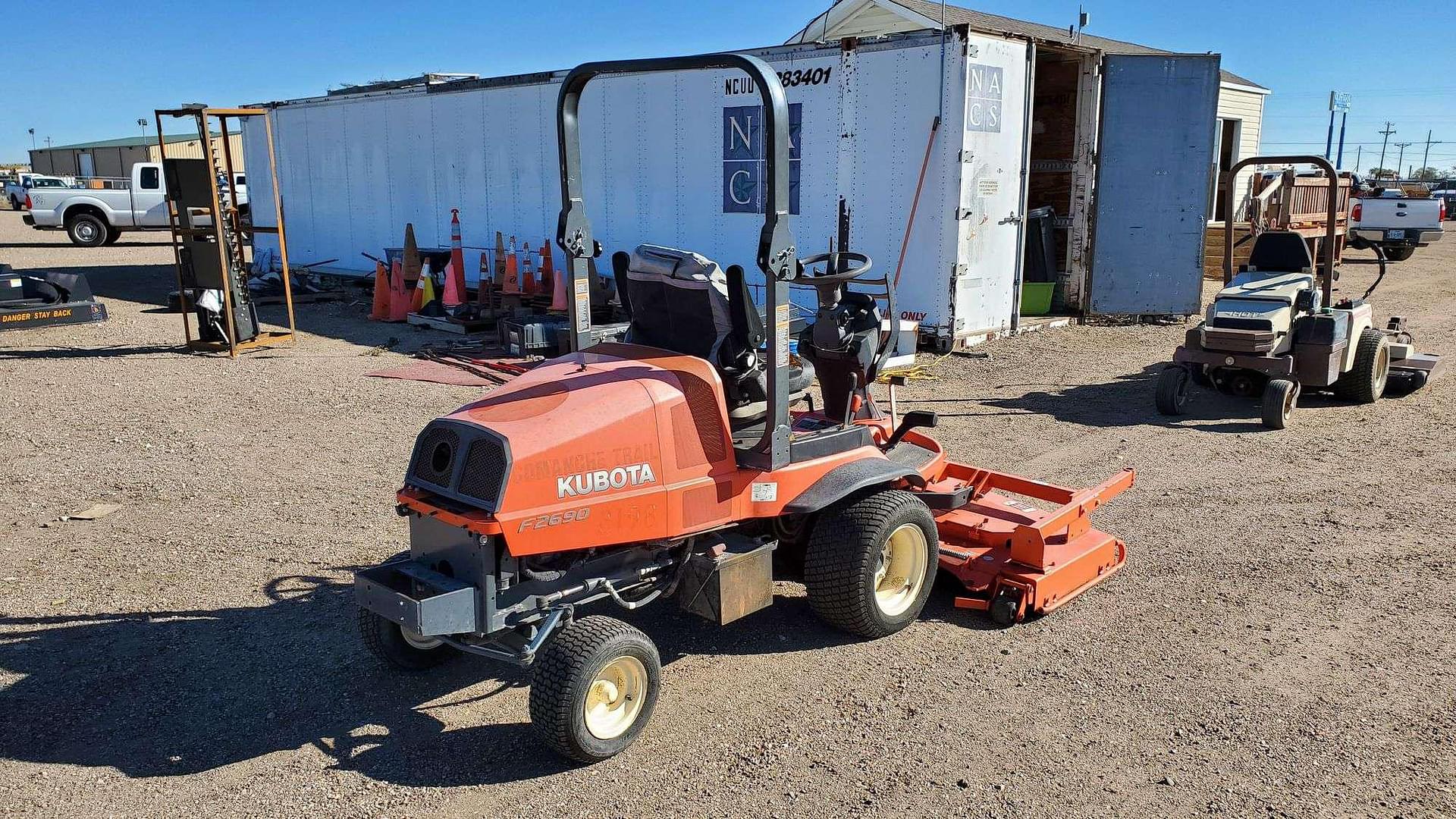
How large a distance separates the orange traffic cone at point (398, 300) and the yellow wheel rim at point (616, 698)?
12.1 metres

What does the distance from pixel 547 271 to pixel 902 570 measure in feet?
34.3

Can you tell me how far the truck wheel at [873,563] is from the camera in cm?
462

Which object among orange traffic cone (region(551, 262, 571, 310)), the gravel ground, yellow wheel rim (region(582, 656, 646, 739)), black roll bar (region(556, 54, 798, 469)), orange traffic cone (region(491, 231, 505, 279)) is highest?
black roll bar (region(556, 54, 798, 469))

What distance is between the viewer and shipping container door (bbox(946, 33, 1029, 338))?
456 inches

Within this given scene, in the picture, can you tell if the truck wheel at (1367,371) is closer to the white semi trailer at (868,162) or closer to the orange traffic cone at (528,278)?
the white semi trailer at (868,162)

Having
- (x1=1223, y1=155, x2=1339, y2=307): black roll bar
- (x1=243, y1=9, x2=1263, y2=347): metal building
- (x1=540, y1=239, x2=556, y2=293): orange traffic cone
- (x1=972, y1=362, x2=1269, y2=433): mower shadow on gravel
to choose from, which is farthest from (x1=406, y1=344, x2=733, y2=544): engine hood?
(x1=540, y1=239, x2=556, y2=293): orange traffic cone

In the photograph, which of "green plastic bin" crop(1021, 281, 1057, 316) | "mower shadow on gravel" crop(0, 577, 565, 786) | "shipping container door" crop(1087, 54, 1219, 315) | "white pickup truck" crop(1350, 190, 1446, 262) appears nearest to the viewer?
"mower shadow on gravel" crop(0, 577, 565, 786)

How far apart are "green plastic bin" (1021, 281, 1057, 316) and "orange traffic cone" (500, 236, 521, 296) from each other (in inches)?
266

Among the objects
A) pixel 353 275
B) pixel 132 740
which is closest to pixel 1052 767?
pixel 132 740

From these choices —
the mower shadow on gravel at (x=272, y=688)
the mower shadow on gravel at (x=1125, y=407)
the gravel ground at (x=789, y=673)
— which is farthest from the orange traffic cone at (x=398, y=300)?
the mower shadow on gravel at (x=272, y=688)

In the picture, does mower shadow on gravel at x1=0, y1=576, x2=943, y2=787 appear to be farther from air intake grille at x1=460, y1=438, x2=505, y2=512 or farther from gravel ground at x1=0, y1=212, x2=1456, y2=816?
air intake grille at x1=460, y1=438, x2=505, y2=512

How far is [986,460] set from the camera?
7.82m

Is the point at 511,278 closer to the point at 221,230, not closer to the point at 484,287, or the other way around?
the point at 484,287

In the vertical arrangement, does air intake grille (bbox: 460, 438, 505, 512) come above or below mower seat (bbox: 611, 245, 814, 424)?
below
